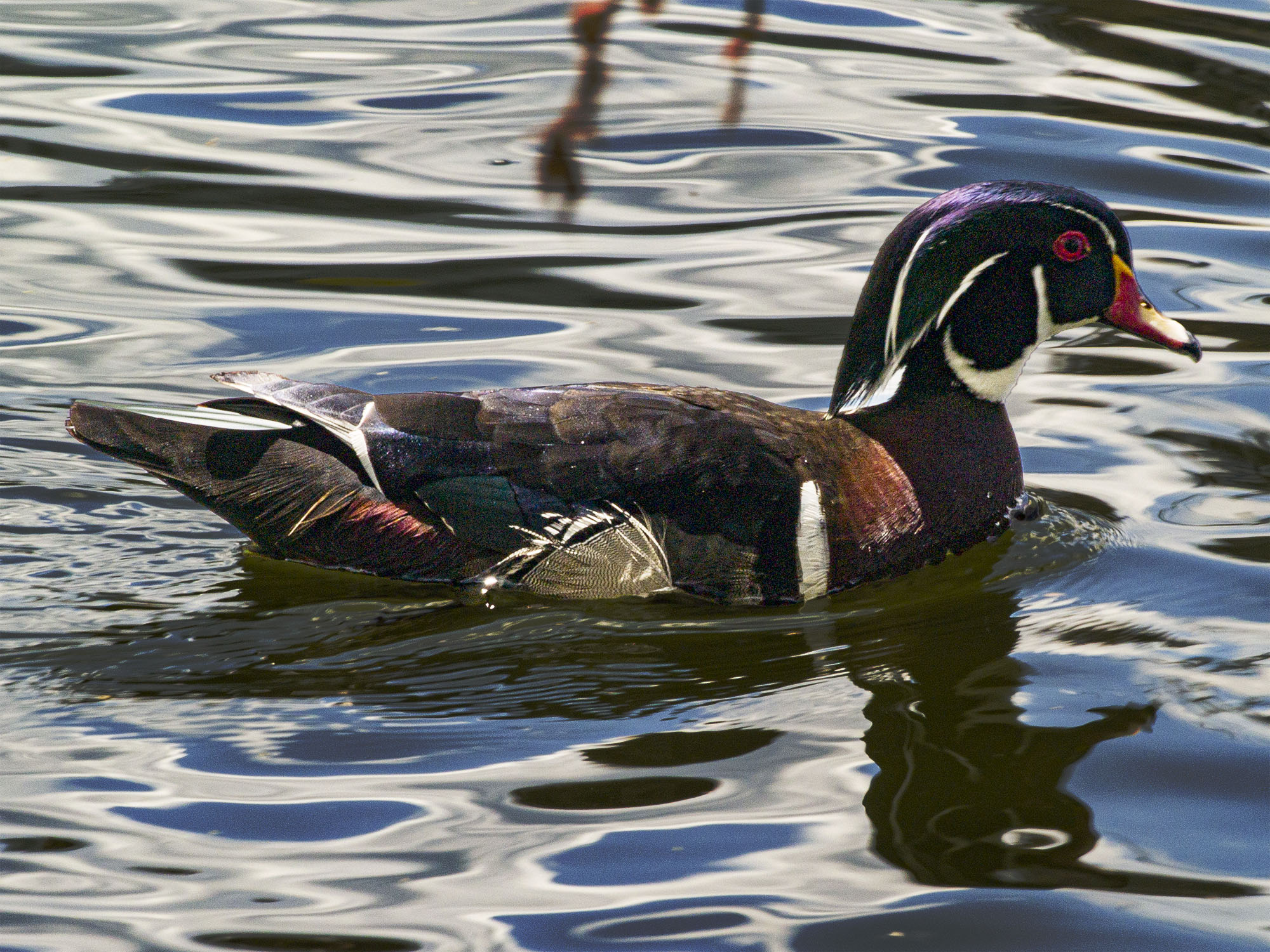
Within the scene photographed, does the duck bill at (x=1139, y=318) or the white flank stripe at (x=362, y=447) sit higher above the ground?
the duck bill at (x=1139, y=318)

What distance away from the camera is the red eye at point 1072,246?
555 cm

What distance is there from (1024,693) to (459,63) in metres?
8.12

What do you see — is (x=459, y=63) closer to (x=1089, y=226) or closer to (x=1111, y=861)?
(x=1089, y=226)

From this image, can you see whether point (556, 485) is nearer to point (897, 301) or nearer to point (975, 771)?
point (897, 301)

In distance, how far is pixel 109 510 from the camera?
5.90 m

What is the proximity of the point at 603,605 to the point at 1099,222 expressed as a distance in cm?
208

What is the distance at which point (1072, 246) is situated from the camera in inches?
220

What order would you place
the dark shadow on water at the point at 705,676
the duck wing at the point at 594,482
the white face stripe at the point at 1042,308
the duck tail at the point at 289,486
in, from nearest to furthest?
the dark shadow on water at the point at 705,676 < the duck wing at the point at 594,482 < the duck tail at the point at 289,486 < the white face stripe at the point at 1042,308

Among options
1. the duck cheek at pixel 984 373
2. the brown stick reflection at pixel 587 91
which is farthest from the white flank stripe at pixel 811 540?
the brown stick reflection at pixel 587 91

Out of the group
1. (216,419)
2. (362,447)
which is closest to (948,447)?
(362,447)

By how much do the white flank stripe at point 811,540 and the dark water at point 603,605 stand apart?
0.11 meters

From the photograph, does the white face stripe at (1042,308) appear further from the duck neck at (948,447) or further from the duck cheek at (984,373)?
the duck neck at (948,447)

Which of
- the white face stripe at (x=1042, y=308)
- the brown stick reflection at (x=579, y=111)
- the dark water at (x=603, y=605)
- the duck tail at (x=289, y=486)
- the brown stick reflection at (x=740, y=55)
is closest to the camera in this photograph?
the dark water at (x=603, y=605)

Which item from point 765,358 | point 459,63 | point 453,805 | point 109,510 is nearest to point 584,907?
point 453,805
